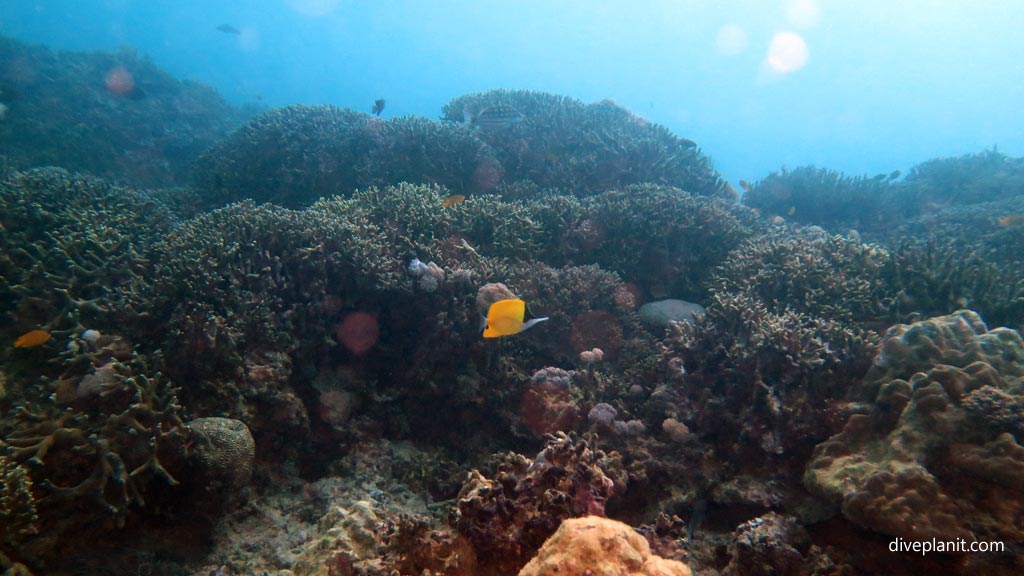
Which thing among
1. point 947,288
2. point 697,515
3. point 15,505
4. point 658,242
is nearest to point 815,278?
point 947,288

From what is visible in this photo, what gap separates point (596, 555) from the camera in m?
2.13

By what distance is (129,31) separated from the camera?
9075cm

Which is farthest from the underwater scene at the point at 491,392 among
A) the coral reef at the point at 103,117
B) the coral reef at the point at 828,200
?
the coral reef at the point at 103,117

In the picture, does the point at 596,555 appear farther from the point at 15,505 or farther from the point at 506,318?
the point at 15,505

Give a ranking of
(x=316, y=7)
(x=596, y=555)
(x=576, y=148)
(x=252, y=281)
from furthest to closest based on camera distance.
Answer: (x=316, y=7) → (x=576, y=148) → (x=252, y=281) → (x=596, y=555)

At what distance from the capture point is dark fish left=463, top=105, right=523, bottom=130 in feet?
41.2

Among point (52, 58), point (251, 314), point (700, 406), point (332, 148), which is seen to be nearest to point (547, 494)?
point (700, 406)

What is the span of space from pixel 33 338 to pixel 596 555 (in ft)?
17.5

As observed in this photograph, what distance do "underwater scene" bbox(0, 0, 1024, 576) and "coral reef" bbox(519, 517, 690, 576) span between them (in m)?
0.01

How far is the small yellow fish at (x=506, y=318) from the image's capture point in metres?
3.51

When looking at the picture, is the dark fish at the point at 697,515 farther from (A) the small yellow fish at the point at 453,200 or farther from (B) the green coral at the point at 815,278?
(A) the small yellow fish at the point at 453,200

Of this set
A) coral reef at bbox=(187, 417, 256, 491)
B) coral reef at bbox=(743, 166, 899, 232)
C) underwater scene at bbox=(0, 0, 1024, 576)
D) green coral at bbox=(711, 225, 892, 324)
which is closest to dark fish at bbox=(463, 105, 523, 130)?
underwater scene at bbox=(0, 0, 1024, 576)

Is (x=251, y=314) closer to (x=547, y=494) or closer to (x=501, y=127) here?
(x=547, y=494)

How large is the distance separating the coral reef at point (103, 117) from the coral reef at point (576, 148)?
10.4 metres
